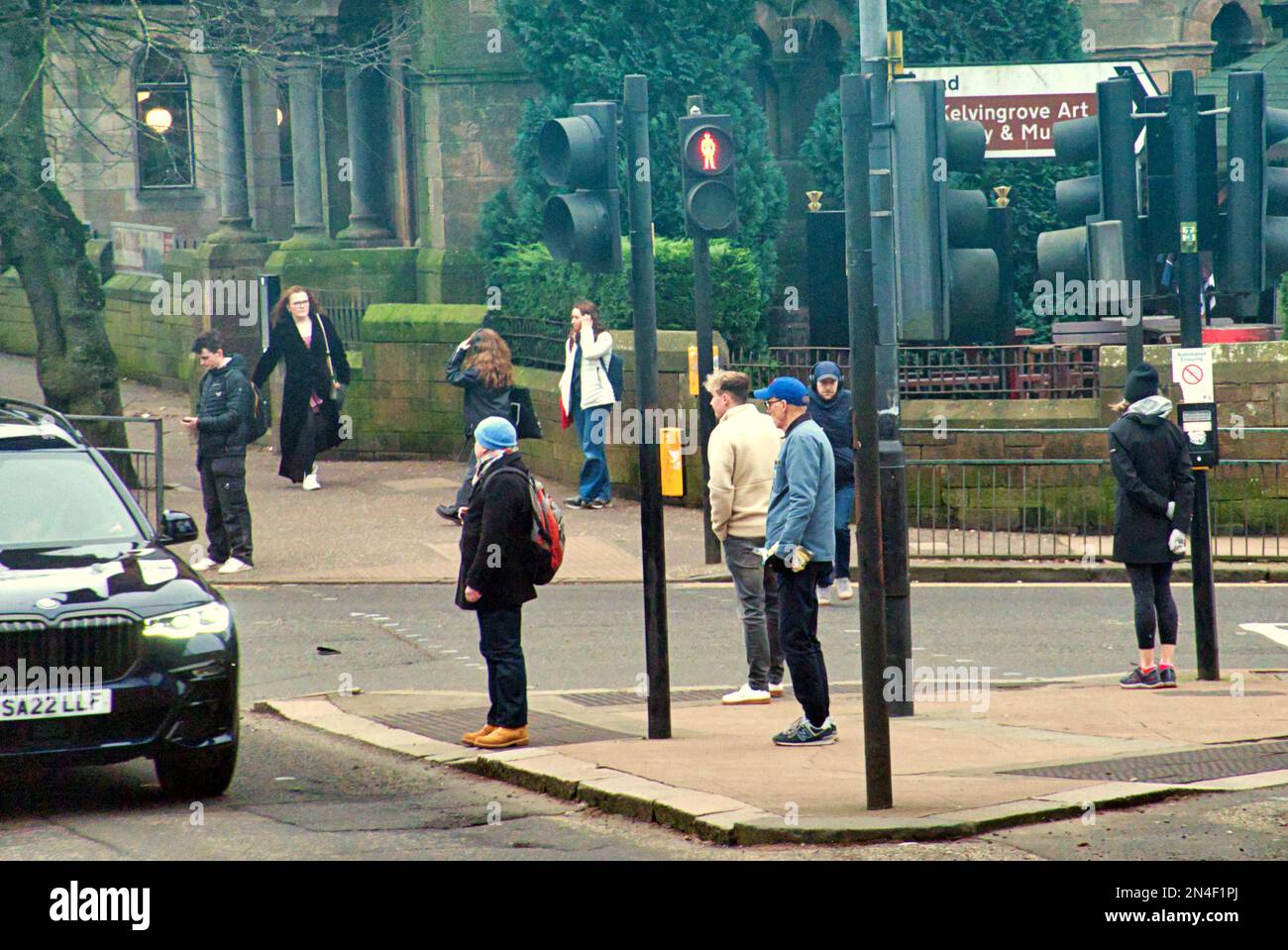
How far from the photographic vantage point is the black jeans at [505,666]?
9609 millimetres

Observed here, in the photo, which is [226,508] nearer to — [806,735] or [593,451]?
[593,451]

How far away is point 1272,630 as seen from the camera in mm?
13461

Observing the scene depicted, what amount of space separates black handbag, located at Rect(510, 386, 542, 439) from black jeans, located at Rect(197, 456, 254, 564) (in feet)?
8.28

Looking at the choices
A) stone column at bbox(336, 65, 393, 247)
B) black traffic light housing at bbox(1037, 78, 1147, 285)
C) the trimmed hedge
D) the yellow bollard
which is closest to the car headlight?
black traffic light housing at bbox(1037, 78, 1147, 285)

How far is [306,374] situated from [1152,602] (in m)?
10.00

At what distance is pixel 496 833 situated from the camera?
26.0 feet

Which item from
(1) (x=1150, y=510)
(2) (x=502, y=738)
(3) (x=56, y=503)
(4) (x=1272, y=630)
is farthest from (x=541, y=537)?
(4) (x=1272, y=630)

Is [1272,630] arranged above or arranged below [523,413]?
below

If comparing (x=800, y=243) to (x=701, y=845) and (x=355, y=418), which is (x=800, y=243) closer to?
(x=355, y=418)

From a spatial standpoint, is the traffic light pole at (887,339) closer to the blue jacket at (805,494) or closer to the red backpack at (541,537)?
the blue jacket at (805,494)

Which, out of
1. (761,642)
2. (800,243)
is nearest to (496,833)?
(761,642)

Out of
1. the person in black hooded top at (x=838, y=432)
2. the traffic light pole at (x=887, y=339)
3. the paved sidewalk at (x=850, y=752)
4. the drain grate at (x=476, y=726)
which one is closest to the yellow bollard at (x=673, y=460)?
the person in black hooded top at (x=838, y=432)

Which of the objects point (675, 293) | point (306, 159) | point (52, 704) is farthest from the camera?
point (306, 159)

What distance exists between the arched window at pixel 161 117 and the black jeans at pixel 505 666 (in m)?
26.8
